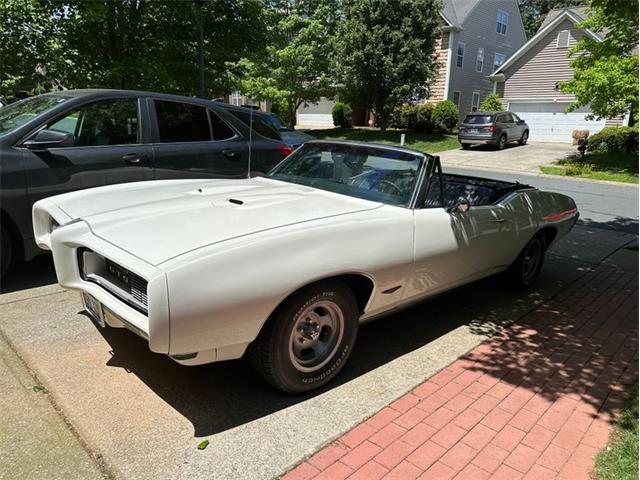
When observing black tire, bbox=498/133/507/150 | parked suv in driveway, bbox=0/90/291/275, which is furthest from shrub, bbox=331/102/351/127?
parked suv in driveway, bbox=0/90/291/275

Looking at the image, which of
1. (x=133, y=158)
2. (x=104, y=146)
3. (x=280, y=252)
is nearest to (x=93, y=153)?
(x=104, y=146)

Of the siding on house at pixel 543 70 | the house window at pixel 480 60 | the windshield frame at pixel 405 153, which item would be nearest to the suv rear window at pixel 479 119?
the siding on house at pixel 543 70

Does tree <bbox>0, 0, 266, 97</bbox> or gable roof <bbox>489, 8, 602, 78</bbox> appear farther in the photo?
gable roof <bbox>489, 8, 602, 78</bbox>

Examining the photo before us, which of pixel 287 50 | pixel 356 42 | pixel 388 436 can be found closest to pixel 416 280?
pixel 388 436

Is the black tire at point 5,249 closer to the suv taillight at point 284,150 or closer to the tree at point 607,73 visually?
the suv taillight at point 284,150

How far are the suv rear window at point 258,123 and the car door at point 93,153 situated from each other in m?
1.23

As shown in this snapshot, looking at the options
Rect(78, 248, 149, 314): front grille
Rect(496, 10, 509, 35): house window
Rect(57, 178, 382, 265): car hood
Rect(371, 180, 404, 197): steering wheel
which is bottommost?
Rect(78, 248, 149, 314): front grille

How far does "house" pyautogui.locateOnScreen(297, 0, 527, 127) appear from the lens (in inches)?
1193

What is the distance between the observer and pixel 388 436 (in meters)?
2.75

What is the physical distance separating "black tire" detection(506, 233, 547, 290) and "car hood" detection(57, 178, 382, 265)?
2.18 m

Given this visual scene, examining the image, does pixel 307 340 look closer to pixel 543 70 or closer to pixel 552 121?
pixel 552 121

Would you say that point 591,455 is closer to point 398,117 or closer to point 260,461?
point 260,461

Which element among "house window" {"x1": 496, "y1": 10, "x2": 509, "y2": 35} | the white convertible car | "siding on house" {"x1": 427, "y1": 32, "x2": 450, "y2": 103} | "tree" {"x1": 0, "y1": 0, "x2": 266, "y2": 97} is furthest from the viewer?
"house window" {"x1": 496, "y1": 10, "x2": 509, "y2": 35}

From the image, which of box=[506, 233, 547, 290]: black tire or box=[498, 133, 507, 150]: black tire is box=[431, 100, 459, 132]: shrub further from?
box=[506, 233, 547, 290]: black tire
